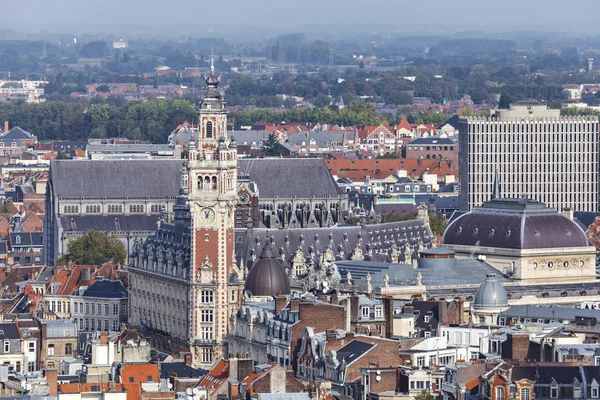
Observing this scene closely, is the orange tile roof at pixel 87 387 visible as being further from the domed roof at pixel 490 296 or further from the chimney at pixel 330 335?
the domed roof at pixel 490 296

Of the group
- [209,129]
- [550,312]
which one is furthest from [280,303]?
[209,129]

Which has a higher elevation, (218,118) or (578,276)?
(218,118)

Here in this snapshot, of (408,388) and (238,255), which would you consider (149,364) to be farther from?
(238,255)

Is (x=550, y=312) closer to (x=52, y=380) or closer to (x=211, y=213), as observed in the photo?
(x=211, y=213)

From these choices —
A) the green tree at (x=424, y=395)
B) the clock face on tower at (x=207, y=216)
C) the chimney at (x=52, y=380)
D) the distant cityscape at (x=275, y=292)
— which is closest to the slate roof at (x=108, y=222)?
the distant cityscape at (x=275, y=292)

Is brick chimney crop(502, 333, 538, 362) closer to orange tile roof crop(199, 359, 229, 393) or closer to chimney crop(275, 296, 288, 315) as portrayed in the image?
orange tile roof crop(199, 359, 229, 393)

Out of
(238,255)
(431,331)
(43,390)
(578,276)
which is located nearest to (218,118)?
(238,255)
